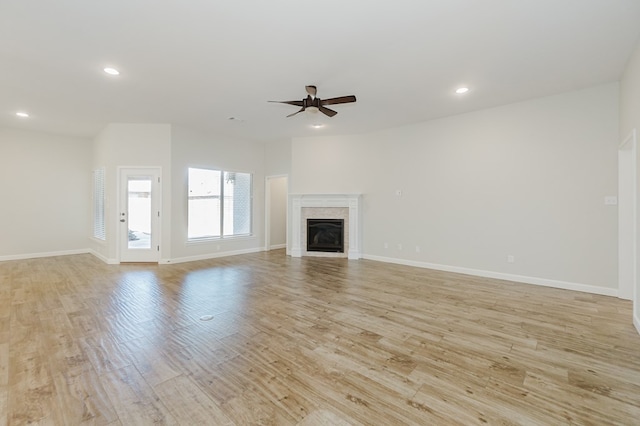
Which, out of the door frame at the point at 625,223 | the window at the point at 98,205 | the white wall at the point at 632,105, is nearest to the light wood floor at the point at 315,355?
the door frame at the point at 625,223

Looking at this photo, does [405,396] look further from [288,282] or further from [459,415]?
[288,282]

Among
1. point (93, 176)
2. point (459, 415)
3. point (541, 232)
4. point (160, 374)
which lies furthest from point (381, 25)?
point (93, 176)

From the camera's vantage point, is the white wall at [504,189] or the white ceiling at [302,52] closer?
the white ceiling at [302,52]

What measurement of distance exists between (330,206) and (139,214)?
176 inches

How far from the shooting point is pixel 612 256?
416cm

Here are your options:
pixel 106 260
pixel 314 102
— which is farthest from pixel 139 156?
pixel 314 102

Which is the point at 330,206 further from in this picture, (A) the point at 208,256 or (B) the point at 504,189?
(B) the point at 504,189

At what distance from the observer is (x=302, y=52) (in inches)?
131

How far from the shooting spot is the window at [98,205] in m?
6.98

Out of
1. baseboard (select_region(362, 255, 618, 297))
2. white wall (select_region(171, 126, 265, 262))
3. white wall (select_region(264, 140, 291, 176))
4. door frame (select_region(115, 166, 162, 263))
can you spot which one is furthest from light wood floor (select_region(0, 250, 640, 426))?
white wall (select_region(264, 140, 291, 176))

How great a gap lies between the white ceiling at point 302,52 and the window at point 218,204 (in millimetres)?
2133

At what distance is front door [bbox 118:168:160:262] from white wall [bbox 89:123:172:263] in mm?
123

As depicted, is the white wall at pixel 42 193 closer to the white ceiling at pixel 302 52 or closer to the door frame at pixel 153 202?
the white ceiling at pixel 302 52

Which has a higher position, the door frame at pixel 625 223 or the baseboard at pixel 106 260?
the door frame at pixel 625 223
